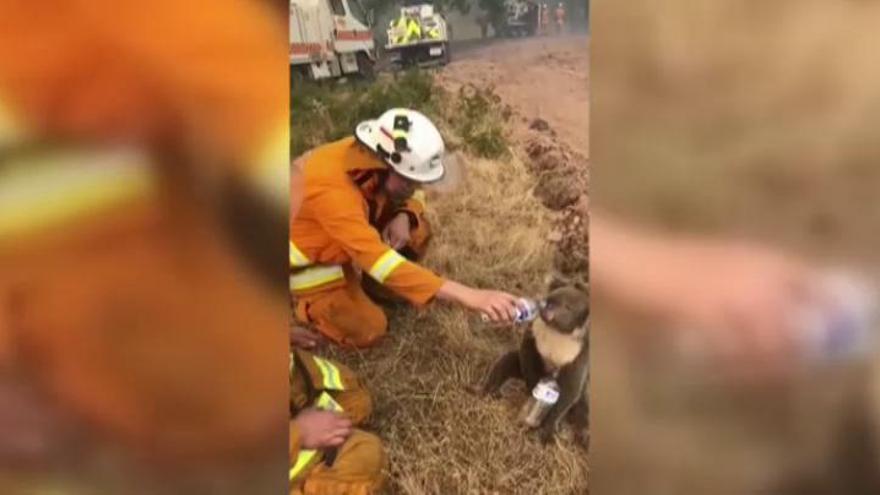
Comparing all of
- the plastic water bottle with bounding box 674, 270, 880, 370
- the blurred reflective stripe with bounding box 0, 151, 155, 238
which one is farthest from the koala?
the blurred reflective stripe with bounding box 0, 151, 155, 238

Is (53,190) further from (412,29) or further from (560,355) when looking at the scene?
(560,355)

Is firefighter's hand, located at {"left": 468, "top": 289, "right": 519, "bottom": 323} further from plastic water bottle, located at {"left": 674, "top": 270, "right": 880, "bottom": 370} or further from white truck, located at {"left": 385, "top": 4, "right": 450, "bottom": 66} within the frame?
white truck, located at {"left": 385, "top": 4, "right": 450, "bottom": 66}

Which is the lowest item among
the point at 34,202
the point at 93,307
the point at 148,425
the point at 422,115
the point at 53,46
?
the point at 148,425

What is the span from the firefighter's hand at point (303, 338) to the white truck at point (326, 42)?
14.1 inches

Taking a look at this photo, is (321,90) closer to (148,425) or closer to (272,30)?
(272,30)

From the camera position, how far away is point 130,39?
121cm

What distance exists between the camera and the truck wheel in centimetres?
124

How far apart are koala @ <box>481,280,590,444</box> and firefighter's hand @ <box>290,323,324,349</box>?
24 cm

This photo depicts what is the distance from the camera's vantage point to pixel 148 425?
1.19 metres

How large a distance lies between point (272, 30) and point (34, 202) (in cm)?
41

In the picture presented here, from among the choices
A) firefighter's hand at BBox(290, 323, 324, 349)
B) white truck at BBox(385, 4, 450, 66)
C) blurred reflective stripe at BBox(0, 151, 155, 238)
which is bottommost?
firefighter's hand at BBox(290, 323, 324, 349)

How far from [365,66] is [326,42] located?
6cm

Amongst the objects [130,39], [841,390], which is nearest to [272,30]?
[130,39]

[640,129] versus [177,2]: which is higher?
[177,2]
